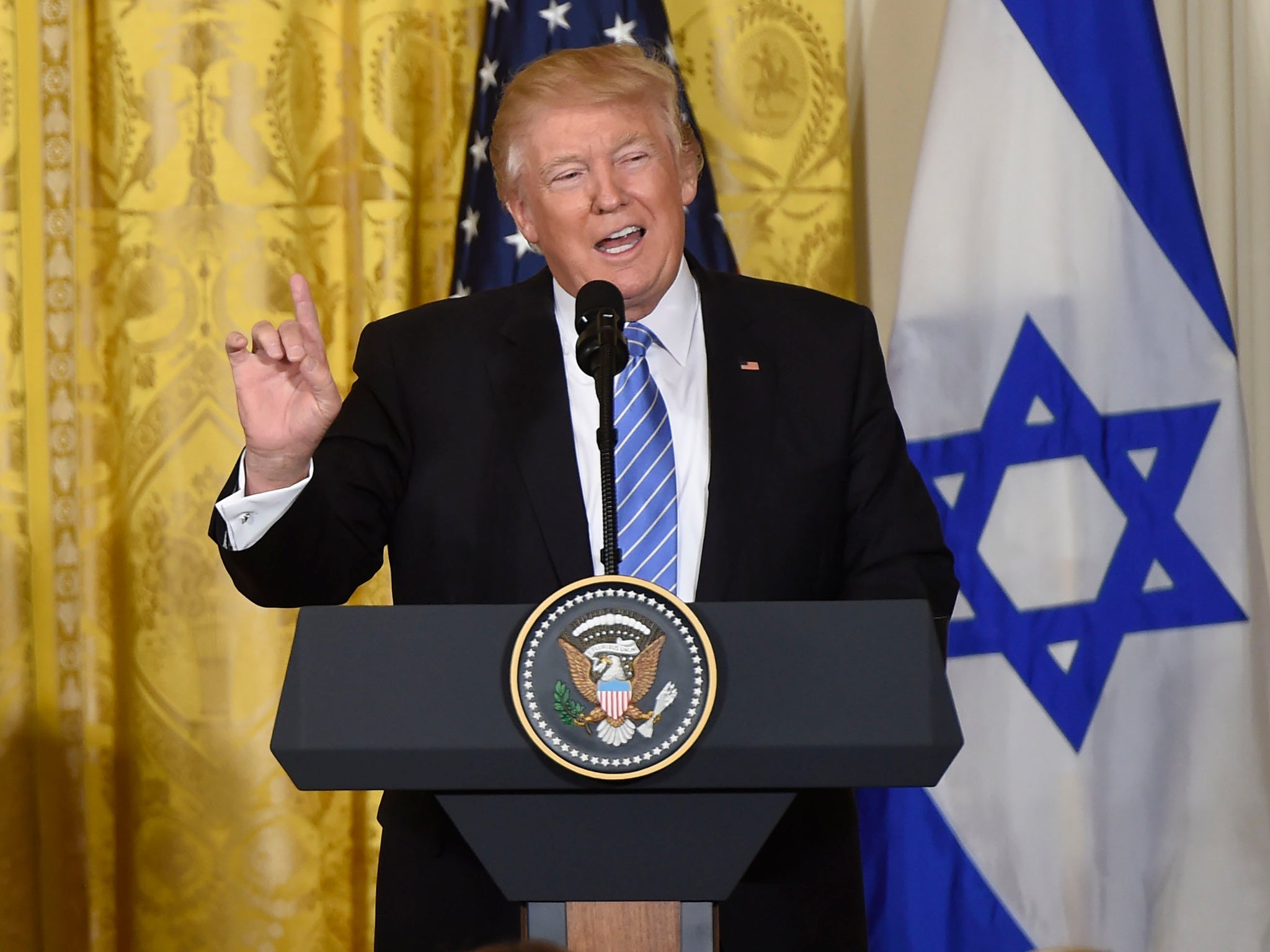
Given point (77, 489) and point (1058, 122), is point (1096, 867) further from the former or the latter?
point (77, 489)

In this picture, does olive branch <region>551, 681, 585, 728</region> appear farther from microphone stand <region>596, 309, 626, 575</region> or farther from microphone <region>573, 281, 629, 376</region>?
microphone <region>573, 281, 629, 376</region>

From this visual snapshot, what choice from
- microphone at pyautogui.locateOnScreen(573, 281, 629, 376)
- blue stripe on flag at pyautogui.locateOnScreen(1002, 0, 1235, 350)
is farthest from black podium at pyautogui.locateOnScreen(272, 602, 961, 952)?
blue stripe on flag at pyautogui.locateOnScreen(1002, 0, 1235, 350)

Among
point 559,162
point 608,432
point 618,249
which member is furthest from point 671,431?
point 608,432

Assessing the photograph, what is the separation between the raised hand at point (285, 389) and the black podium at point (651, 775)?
1.12 ft

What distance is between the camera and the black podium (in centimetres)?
101

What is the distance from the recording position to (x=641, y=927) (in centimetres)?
105

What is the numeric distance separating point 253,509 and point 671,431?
47cm

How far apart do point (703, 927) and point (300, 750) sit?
13.0 inches

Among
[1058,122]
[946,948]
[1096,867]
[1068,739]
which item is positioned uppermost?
[1058,122]

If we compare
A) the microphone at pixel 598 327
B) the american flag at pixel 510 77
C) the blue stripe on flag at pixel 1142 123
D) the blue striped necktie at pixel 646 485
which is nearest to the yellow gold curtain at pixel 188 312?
the american flag at pixel 510 77

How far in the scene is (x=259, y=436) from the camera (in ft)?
4.39

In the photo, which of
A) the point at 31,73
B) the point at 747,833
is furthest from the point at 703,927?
the point at 31,73

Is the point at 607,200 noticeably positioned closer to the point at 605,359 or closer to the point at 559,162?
the point at 559,162

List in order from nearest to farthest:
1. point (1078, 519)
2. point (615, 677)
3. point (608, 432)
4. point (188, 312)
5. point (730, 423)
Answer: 1. point (615, 677)
2. point (608, 432)
3. point (730, 423)
4. point (1078, 519)
5. point (188, 312)
